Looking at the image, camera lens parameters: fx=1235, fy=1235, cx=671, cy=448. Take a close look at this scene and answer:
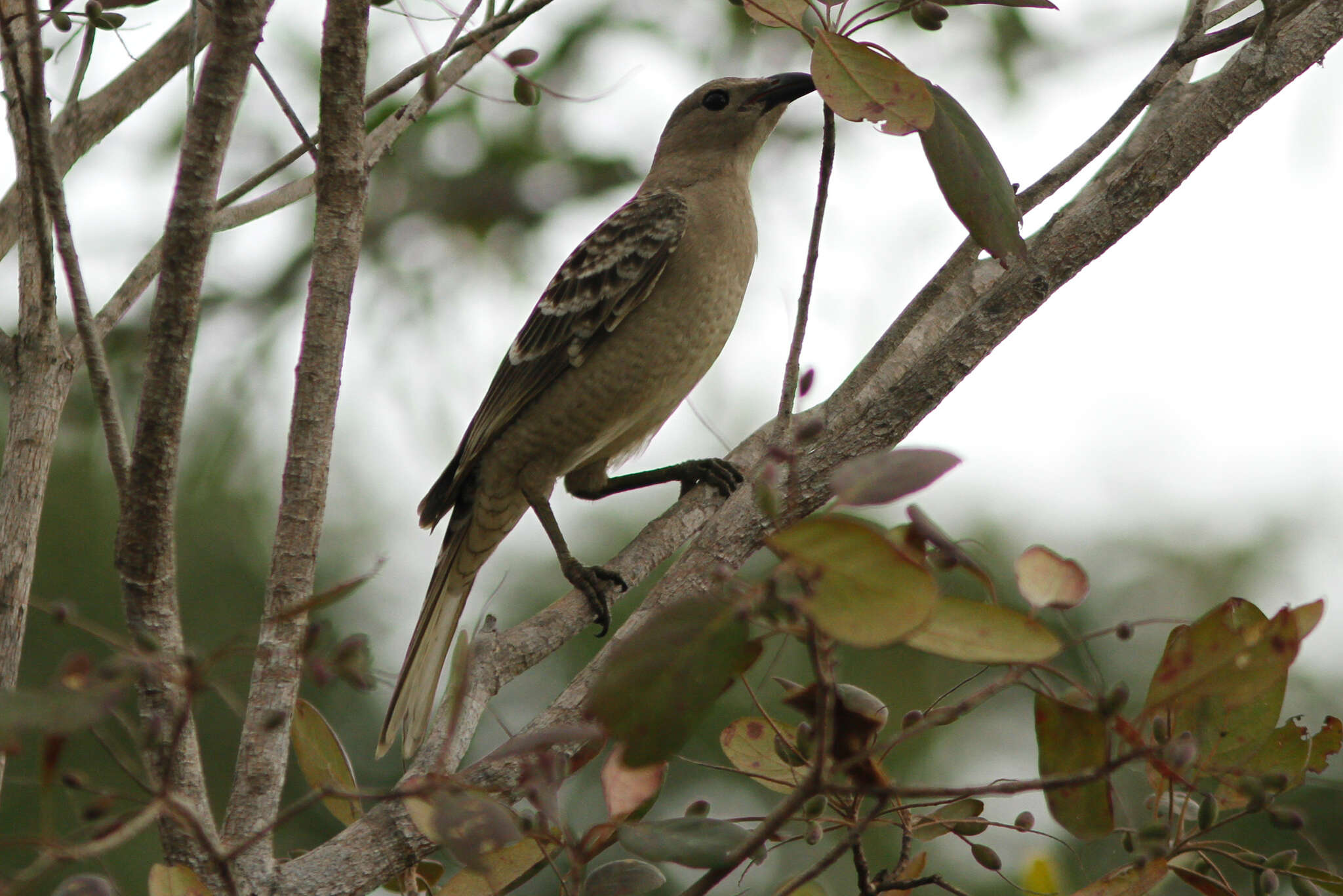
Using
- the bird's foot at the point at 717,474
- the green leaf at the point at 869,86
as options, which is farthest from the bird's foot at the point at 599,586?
the green leaf at the point at 869,86

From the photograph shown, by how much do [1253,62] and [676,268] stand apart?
7.26ft

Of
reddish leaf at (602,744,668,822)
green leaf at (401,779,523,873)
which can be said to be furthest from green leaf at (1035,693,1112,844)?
green leaf at (401,779,523,873)

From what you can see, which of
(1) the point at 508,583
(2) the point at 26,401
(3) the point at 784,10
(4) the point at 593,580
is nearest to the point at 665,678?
(3) the point at 784,10

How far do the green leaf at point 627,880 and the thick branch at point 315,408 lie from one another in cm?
74

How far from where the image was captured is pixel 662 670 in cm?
123

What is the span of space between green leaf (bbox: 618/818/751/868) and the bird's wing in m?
2.97

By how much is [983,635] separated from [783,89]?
3.80m

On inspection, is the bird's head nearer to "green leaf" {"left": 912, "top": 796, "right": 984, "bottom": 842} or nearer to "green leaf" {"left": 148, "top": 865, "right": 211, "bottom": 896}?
"green leaf" {"left": 912, "top": 796, "right": 984, "bottom": 842}

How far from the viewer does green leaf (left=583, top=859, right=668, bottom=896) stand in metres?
1.59

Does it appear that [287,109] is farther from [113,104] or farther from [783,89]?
[783,89]

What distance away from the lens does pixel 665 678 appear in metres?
1.23

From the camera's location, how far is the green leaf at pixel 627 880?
A: 62.4 inches

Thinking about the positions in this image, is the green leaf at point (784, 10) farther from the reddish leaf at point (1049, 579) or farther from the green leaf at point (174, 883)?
the green leaf at point (174, 883)

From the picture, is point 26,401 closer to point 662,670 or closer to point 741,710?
point 662,670
